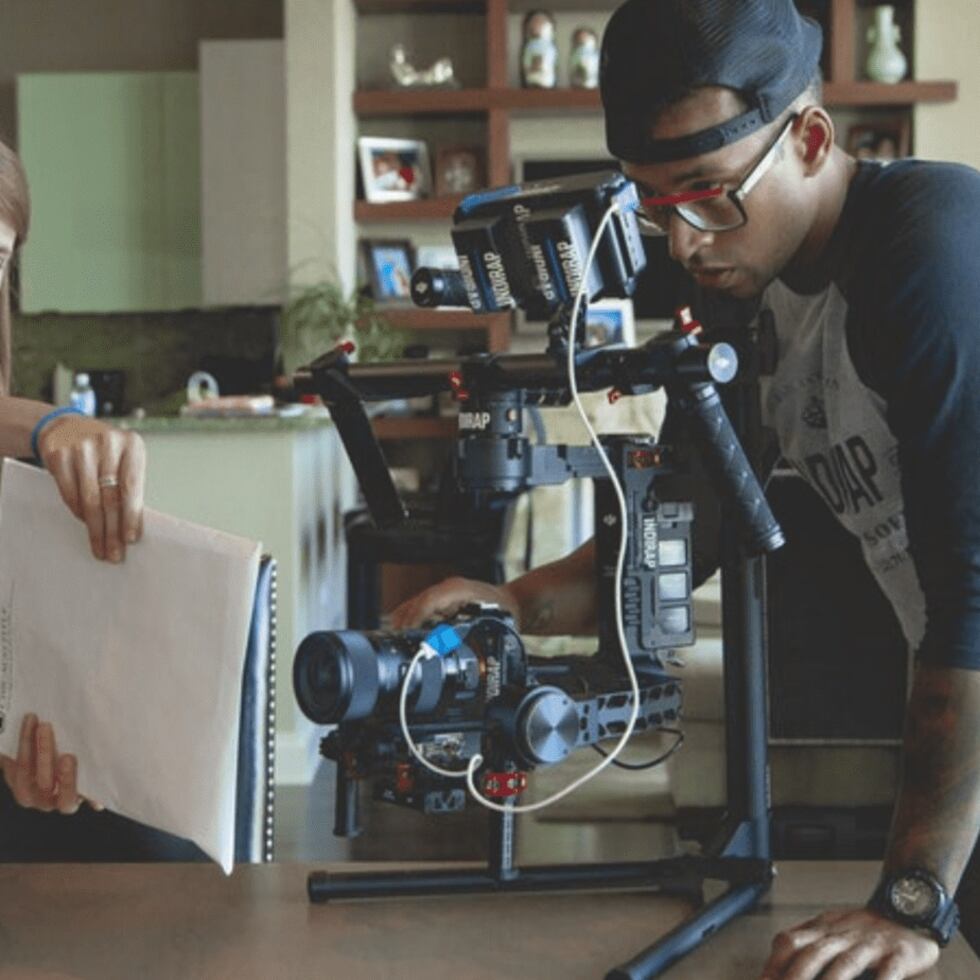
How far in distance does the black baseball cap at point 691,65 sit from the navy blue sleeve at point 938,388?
5.4 inches

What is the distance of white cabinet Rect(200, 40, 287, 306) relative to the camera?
671 centimetres

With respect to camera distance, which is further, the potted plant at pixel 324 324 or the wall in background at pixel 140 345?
the wall in background at pixel 140 345

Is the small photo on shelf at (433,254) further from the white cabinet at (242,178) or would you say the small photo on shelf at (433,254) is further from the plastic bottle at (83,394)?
the plastic bottle at (83,394)

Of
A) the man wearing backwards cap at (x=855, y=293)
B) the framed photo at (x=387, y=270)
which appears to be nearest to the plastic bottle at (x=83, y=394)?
the framed photo at (x=387, y=270)

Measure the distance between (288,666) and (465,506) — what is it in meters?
3.62

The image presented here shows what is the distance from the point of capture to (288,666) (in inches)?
182

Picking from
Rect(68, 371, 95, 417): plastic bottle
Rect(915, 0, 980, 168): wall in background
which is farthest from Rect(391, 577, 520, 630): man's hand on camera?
Rect(915, 0, 980, 168): wall in background

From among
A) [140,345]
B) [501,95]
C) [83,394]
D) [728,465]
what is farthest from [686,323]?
[140,345]

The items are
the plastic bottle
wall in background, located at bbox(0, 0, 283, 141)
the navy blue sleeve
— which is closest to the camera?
the navy blue sleeve

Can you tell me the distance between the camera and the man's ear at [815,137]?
120 centimetres

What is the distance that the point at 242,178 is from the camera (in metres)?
6.76

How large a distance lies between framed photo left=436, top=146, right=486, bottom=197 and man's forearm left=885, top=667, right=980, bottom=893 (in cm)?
595

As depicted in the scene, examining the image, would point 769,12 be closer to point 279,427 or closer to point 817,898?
point 817,898

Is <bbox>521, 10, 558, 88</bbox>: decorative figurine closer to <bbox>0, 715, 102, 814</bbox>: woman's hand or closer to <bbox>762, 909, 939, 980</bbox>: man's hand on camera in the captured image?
<bbox>0, 715, 102, 814</bbox>: woman's hand
